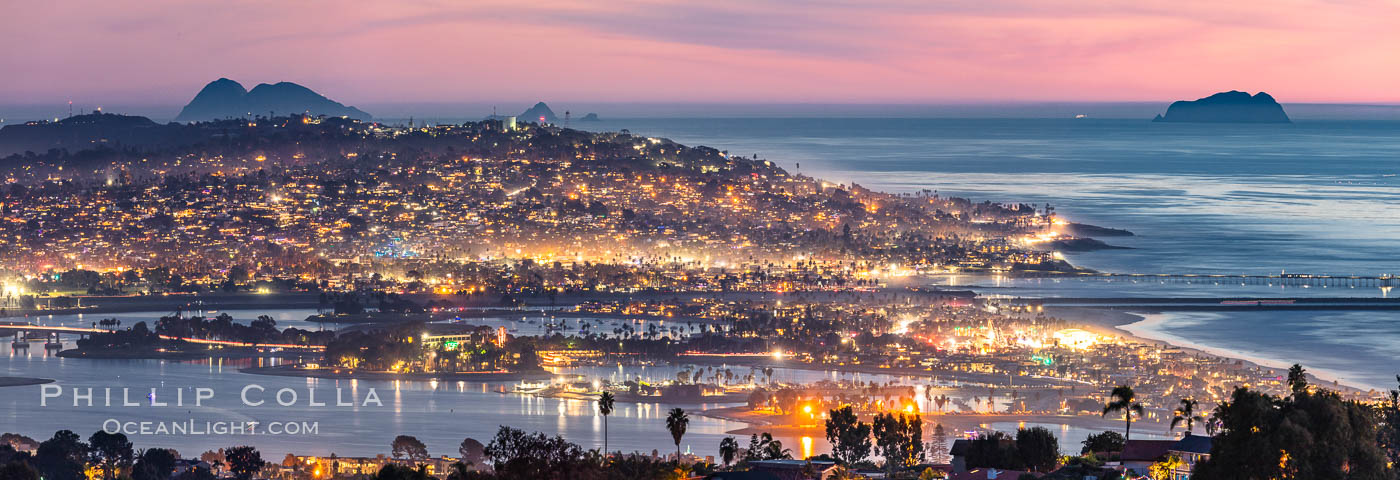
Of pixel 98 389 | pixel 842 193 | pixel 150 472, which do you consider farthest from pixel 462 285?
pixel 150 472

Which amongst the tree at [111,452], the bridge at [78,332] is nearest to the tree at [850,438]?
the tree at [111,452]

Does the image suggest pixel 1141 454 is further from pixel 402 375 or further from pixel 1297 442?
pixel 402 375

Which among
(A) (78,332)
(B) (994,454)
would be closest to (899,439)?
(B) (994,454)

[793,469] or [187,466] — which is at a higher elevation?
[793,469]

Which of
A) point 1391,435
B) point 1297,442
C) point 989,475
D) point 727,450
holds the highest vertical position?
point 1297,442

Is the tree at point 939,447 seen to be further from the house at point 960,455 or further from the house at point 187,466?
the house at point 187,466

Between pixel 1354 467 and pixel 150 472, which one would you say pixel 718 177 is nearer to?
pixel 150 472
